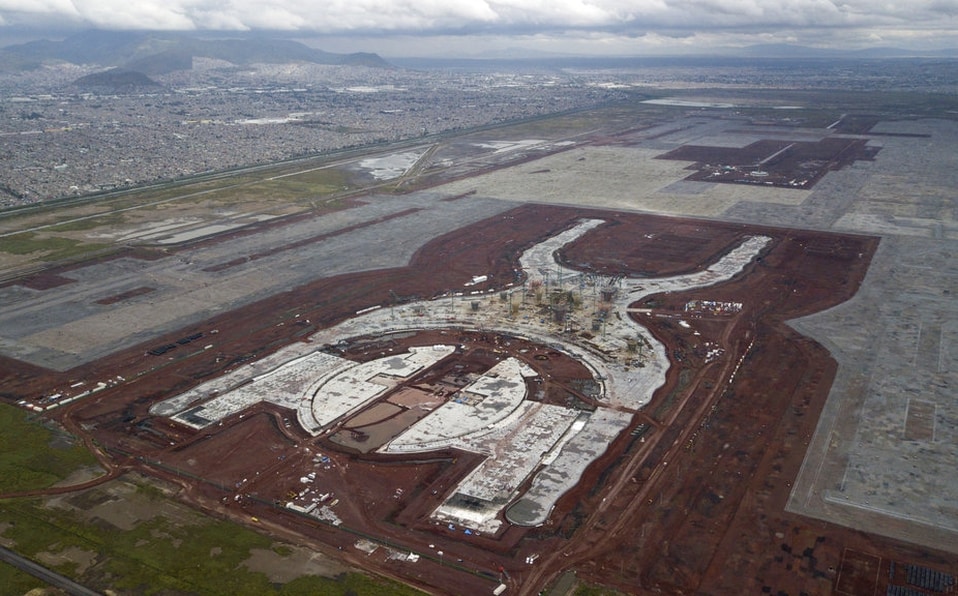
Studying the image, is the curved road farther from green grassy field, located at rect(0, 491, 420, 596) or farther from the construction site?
the construction site

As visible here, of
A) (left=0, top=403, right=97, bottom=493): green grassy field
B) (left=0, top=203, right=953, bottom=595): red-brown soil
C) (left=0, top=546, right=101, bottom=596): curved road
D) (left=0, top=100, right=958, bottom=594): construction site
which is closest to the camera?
(left=0, top=546, right=101, bottom=596): curved road

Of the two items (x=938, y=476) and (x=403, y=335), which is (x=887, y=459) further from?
(x=403, y=335)

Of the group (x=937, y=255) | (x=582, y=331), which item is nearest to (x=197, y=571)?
(x=582, y=331)

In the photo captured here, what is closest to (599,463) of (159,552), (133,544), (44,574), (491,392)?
(491,392)

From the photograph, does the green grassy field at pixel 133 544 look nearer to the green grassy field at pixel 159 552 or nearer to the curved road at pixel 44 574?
the green grassy field at pixel 159 552

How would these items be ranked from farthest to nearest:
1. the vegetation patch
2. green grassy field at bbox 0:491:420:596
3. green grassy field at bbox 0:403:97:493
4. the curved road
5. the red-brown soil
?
the vegetation patch < green grassy field at bbox 0:403:97:493 < the red-brown soil < green grassy field at bbox 0:491:420:596 < the curved road

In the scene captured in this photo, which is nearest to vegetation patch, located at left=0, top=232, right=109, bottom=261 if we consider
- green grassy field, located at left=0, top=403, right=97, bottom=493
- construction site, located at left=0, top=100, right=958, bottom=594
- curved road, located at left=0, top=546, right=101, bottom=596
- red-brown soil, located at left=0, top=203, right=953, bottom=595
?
construction site, located at left=0, top=100, right=958, bottom=594
